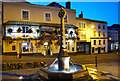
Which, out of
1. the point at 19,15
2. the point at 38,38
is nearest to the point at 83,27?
the point at 38,38

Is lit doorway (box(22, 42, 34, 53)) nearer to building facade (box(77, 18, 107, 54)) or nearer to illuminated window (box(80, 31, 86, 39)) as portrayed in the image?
building facade (box(77, 18, 107, 54))

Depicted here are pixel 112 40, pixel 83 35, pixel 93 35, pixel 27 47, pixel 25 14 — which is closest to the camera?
pixel 27 47

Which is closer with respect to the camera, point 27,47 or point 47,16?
point 27,47

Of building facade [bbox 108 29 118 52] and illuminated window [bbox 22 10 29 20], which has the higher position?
illuminated window [bbox 22 10 29 20]

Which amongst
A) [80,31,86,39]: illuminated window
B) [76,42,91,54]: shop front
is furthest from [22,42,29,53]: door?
[80,31,86,39]: illuminated window

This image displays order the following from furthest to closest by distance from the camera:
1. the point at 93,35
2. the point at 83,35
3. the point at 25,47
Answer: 1. the point at 93,35
2. the point at 83,35
3. the point at 25,47

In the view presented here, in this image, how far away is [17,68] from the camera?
13.8m

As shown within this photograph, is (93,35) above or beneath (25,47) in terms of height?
above

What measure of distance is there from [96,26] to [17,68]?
27926 mm

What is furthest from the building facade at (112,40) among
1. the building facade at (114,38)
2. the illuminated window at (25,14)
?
the illuminated window at (25,14)

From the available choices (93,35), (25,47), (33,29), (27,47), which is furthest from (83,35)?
Answer: (25,47)

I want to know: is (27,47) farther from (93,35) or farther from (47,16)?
(93,35)

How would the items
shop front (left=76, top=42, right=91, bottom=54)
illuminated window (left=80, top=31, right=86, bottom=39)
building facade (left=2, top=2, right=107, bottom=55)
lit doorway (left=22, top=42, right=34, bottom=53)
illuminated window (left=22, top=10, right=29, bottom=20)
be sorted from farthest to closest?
1. illuminated window (left=80, top=31, right=86, bottom=39)
2. shop front (left=76, top=42, right=91, bottom=54)
3. illuminated window (left=22, top=10, right=29, bottom=20)
4. lit doorway (left=22, top=42, right=34, bottom=53)
5. building facade (left=2, top=2, right=107, bottom=55)

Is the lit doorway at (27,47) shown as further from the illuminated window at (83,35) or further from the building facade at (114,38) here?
the building facade at (114,38)
